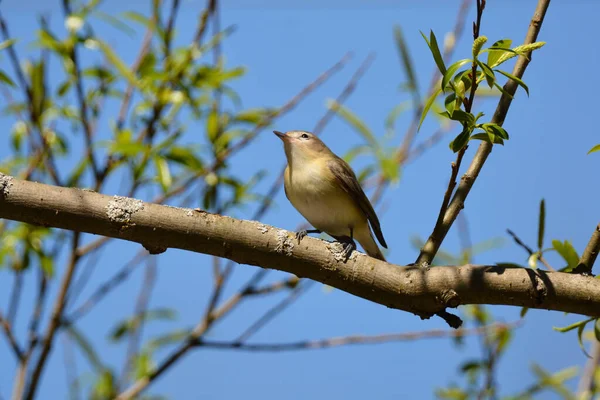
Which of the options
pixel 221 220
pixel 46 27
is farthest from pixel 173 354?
pixel 46 27

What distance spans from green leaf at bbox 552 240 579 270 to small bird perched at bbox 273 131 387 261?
72.6 inches

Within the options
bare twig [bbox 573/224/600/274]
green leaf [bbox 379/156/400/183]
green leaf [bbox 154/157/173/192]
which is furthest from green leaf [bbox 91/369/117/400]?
bare twig [bbox 573/224/600/274]

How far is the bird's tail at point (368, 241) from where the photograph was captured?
4.55m

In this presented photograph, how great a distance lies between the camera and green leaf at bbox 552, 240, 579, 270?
2.36 metres

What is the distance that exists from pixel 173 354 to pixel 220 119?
1415 millimetres

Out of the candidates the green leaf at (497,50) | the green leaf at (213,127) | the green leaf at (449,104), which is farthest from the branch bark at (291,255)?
the green leaf at (213,127)

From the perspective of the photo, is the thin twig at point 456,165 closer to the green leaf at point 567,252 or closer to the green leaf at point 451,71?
the green leaf at point 451,71

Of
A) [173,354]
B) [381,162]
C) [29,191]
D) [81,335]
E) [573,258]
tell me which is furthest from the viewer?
[81,335]

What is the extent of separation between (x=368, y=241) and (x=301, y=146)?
2.71 feet

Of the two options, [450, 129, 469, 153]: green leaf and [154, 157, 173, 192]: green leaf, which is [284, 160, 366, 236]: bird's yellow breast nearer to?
[154, 157, 173, 192]: green leaf

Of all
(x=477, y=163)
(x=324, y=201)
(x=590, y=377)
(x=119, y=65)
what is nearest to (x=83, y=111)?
(x=119, y=65)

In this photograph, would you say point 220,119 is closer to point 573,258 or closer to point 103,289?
point 103,289

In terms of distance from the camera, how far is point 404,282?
2250 mm

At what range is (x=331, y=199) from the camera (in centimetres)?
431
